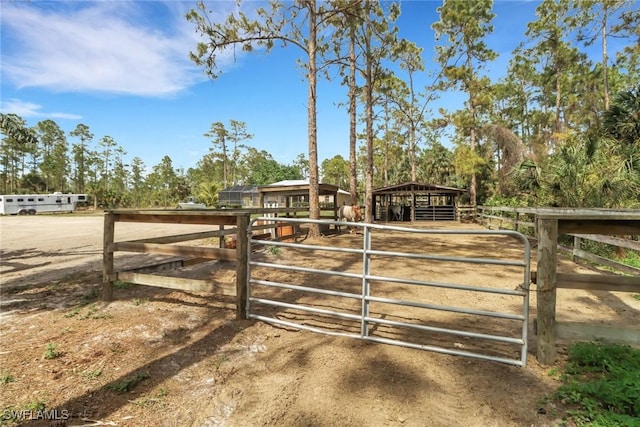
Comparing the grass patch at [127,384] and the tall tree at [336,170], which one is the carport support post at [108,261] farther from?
the tall tree at [336,170]

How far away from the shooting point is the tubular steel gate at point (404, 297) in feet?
9.41

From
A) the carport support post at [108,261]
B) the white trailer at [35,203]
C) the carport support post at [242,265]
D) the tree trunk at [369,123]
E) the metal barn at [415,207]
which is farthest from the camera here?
the white trailer at [35,203]

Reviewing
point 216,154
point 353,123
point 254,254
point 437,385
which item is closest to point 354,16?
point 353,123

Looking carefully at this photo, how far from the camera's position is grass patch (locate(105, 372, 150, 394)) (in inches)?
95.3

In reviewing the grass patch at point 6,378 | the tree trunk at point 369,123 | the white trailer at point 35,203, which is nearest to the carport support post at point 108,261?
the grass patch at point 6,378

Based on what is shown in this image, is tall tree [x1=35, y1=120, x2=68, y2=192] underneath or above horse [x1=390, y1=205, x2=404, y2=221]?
above

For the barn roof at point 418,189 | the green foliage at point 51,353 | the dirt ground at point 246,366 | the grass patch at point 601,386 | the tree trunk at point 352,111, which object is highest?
the tree trunk at point 352,111

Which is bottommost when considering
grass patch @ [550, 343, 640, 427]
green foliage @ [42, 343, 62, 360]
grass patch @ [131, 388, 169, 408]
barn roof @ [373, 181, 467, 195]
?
grass patch @ [131, 388, 169, 408]

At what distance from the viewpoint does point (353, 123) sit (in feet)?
49.1

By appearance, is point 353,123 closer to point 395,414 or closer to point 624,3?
point 624,3

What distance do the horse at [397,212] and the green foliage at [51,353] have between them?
946 inches

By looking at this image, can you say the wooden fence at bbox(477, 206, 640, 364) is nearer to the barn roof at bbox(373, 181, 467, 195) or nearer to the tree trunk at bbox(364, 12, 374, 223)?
the tree trunk at bbox(364, 12, 374, 223)

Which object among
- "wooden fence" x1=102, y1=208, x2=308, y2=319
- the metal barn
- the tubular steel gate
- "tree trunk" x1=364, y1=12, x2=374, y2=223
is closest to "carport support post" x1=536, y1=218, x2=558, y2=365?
the tubular steel gate

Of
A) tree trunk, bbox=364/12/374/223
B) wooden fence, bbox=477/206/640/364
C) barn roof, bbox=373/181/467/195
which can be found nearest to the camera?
wooden fence, bbox=477/206/640/364
